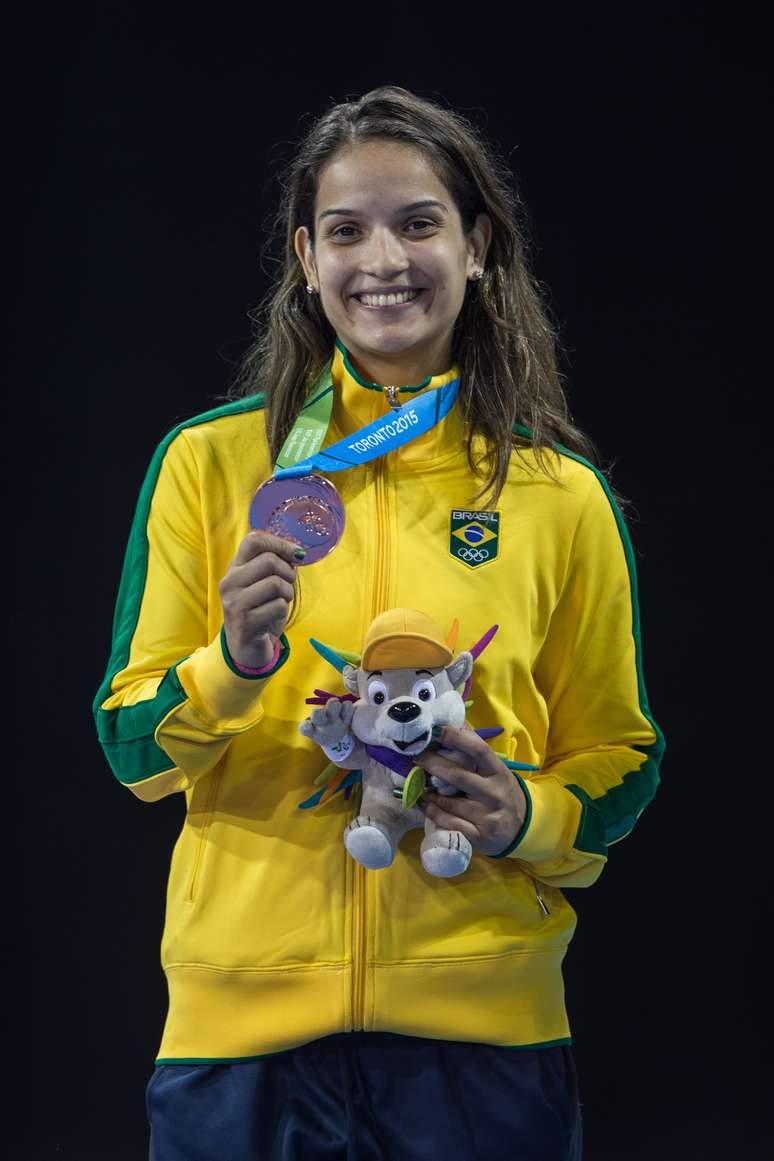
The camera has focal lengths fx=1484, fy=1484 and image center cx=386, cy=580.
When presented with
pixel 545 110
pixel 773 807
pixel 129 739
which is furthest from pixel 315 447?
pixel 773 807

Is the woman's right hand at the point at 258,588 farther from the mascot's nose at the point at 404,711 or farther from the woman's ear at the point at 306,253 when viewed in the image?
the woman's ear at the point at 306,253

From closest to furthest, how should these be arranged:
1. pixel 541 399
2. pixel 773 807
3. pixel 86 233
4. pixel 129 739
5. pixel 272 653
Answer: pixel 272 653 → pixel 129 739 → pixel 541 399 → pixel 86 233 → pixel 773 807

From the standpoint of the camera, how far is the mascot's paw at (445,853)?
1547mm

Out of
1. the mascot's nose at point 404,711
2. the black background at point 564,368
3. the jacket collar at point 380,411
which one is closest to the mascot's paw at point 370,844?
the mascot's nose at point 404,711

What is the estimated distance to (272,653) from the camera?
1.52 m

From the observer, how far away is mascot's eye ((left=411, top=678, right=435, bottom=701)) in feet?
5.00

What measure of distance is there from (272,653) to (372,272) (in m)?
0.46

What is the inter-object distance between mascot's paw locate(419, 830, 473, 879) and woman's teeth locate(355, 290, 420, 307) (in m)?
0.60

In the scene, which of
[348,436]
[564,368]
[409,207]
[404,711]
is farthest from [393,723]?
[564,368]

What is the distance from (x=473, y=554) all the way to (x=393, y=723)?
29cm

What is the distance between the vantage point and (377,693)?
60.5 inches

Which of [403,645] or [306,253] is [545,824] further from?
[306,253]

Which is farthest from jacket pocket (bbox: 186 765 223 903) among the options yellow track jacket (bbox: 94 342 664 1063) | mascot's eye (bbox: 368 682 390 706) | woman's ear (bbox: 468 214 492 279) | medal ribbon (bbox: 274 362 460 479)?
woman's ear (bbox: 468 214 492 279)

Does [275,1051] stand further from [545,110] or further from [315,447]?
[545,110]
